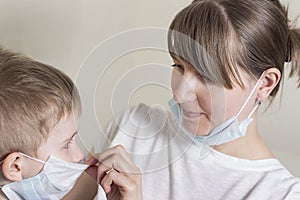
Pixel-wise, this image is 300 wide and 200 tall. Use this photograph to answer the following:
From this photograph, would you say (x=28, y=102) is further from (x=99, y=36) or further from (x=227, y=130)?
(x=99, y=36)

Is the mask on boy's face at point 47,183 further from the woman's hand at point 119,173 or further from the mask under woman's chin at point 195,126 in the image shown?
the mask under woman's chin at point 195,126

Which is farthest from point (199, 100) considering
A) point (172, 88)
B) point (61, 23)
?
point (61, 23)

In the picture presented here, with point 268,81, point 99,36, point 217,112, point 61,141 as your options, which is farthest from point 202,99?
point 99,36

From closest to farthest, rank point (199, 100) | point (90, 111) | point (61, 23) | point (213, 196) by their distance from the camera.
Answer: point (90, 111)
point (199, 100)
point (213, 196)
point (61, 23)

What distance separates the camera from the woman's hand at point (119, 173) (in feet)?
3.53

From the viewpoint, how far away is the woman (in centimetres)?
114

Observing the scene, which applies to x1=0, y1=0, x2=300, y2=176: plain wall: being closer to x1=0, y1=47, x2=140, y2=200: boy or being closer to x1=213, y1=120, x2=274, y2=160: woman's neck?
x1=0, y1=47, x2=140, y2=200: boy

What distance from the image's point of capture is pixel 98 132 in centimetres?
106

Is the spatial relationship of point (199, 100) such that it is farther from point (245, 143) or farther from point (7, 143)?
point (7, 143)

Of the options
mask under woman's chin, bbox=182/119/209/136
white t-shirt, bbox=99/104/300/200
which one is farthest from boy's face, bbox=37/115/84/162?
mask under woman's chin, bbox=182/119/209/136

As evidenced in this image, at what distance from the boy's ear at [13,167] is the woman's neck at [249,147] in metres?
0.45

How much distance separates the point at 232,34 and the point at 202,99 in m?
0.14

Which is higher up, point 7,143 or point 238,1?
point 238,1

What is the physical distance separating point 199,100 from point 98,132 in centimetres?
20
